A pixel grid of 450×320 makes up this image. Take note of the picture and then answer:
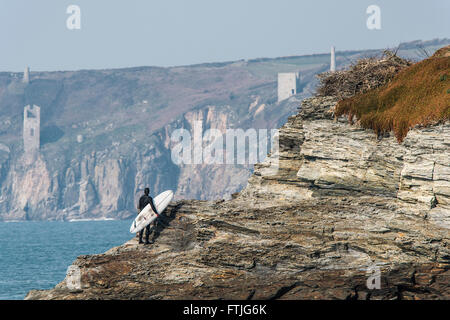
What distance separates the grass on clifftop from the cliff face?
50cm

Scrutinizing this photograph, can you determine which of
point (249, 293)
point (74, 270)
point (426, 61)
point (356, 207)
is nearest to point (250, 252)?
point (249, 293)

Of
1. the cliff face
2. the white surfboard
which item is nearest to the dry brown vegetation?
the cliff face

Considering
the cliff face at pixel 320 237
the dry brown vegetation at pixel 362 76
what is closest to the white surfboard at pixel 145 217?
the cliff face at pixel 320 237

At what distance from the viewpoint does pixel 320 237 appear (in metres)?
27.9

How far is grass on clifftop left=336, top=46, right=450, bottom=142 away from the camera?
27938 millimetres

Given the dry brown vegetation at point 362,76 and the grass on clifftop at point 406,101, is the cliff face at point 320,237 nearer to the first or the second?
the grass on clifftop at point 406,101

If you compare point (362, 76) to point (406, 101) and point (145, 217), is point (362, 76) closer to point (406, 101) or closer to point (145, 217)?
point (406, 101)

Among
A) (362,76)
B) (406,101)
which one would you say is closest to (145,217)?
(362,76)

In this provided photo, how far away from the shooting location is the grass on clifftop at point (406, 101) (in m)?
27.9

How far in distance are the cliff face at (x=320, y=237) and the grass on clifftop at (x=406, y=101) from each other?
500 mm

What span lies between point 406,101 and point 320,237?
6.54 m

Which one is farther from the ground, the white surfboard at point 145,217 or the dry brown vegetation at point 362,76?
the dry brown vegetation at point 362,76

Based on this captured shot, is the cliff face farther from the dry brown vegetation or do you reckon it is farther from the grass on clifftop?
the dry brown vegetation
